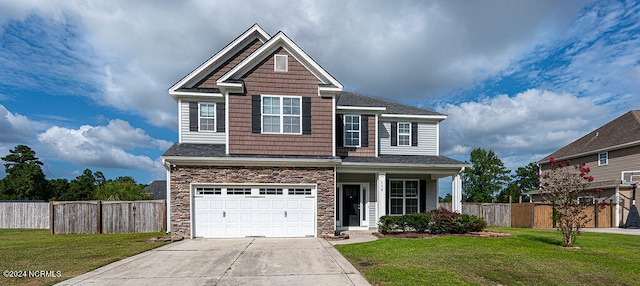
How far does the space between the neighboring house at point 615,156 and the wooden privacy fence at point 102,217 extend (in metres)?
25.4

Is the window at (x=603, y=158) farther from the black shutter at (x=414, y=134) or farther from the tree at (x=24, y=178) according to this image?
the tree at (x=24, y=178)

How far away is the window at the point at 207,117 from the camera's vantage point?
15555 mm

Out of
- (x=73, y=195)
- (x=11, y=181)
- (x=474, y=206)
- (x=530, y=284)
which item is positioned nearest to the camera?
(x=530, y=284)

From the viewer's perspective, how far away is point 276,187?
1349 cm

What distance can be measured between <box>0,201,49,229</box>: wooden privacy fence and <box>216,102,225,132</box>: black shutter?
12.6 m

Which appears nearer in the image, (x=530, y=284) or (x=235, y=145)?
(x=530, y=284)

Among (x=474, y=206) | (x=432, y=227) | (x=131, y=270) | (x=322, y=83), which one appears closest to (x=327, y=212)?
(x=432, y=227)

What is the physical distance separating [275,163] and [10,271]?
797 centimetres

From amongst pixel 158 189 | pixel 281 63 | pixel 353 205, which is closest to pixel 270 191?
pixel 353 205

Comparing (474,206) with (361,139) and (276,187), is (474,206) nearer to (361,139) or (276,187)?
(361,139)

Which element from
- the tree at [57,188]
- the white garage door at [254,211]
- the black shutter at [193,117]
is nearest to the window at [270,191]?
the white garage door at [254,211]

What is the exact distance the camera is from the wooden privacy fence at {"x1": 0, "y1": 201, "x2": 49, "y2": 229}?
19.6 meters

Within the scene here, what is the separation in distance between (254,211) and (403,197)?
7.56m

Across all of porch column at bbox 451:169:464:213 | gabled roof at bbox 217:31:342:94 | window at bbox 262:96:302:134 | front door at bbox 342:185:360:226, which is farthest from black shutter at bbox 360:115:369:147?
porch column at bbox 451:169:464:213
